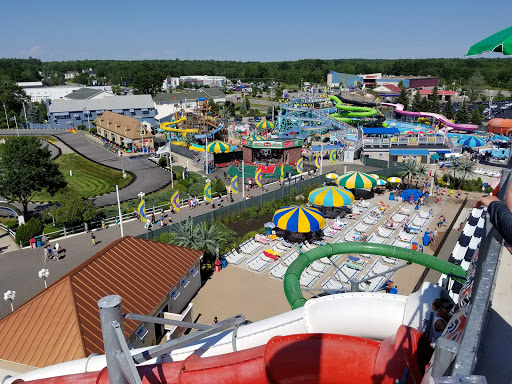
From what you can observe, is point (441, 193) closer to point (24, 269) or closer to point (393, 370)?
point (24, 269)

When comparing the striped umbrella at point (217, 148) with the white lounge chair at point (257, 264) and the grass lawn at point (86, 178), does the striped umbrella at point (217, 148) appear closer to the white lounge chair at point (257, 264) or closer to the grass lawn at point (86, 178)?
the grass lawn at point (86, 178)

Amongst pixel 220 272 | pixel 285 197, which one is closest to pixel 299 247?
pixel 220 272

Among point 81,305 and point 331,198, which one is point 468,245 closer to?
point 331,198

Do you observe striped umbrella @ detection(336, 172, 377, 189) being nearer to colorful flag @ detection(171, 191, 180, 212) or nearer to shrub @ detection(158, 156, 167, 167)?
colorful flag @ detection(171, 191, 180, 212)

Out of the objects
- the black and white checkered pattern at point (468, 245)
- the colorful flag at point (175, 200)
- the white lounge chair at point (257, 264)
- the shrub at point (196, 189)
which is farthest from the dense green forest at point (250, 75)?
the black and white checkered pattern at point (468, 245)

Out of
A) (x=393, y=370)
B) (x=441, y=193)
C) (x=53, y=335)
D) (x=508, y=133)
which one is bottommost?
(x=441, y=193)

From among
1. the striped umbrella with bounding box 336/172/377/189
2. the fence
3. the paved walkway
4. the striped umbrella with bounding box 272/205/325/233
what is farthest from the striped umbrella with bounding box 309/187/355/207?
the paved walkway
